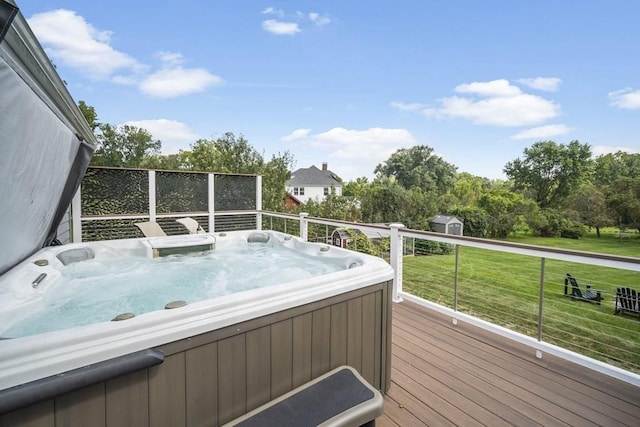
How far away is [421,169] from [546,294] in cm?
2080

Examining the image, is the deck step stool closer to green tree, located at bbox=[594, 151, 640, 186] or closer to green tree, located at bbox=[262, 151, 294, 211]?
green tree, located at bbox=[262, 151, 294, 211]

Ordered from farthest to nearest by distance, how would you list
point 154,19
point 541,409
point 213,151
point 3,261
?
point 213,151 → point 154,19 → point 3,261 → point 541,409

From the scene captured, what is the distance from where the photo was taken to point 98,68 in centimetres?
809

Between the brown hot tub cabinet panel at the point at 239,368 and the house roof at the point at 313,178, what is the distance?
76.6 feet

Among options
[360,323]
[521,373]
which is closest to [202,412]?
[360,323]

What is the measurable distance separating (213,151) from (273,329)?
1030 centimetres

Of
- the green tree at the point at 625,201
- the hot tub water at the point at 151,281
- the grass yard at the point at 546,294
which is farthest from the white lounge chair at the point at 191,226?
the green tree at the point at 625,201

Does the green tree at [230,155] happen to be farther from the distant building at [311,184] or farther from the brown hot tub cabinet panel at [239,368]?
the distant building at [311,184]

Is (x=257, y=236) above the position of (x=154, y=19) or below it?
below

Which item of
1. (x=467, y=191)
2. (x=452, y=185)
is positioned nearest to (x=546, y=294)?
(x=467, y=191)

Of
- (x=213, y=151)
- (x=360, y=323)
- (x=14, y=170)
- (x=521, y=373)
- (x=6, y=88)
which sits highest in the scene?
(x=213, y=151)

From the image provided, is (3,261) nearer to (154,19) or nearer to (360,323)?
(360,323)

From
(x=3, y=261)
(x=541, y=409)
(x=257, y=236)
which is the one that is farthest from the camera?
(x=257, y=236)

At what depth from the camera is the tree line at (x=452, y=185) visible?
10930mm
